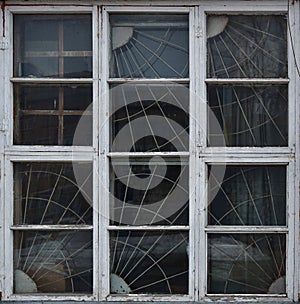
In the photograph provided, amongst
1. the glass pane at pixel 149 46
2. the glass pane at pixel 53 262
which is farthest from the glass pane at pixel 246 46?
the glass pane at pixel 53 262

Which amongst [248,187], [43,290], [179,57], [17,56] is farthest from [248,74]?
[43,290]

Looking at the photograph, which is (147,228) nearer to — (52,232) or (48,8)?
(52,232)

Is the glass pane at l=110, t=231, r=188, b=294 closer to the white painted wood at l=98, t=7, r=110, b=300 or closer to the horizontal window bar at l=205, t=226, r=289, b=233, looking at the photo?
the white painted wood at l=98, t=7, r=110, b=300

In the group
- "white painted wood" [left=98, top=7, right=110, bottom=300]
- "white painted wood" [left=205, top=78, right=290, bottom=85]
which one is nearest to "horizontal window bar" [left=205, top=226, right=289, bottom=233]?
"white painted wood" [left=98, top=7, right=110, bottom=300]

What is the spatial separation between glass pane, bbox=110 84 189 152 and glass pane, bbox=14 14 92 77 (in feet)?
0.87

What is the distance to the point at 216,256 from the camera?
294 centimetres

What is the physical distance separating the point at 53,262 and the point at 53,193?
0.36m

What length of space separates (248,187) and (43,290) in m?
1.20

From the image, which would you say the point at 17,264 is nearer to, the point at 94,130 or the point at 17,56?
the point at 94,130

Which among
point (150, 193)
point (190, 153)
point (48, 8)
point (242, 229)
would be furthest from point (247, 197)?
point (48, 8)

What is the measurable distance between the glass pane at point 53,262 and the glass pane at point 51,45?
854mm

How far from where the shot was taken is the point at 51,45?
297 centimetres

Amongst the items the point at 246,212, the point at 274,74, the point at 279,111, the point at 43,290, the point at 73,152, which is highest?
the point at 274,74

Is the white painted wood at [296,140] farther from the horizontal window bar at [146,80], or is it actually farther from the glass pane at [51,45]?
the glass pane at [51,45]
